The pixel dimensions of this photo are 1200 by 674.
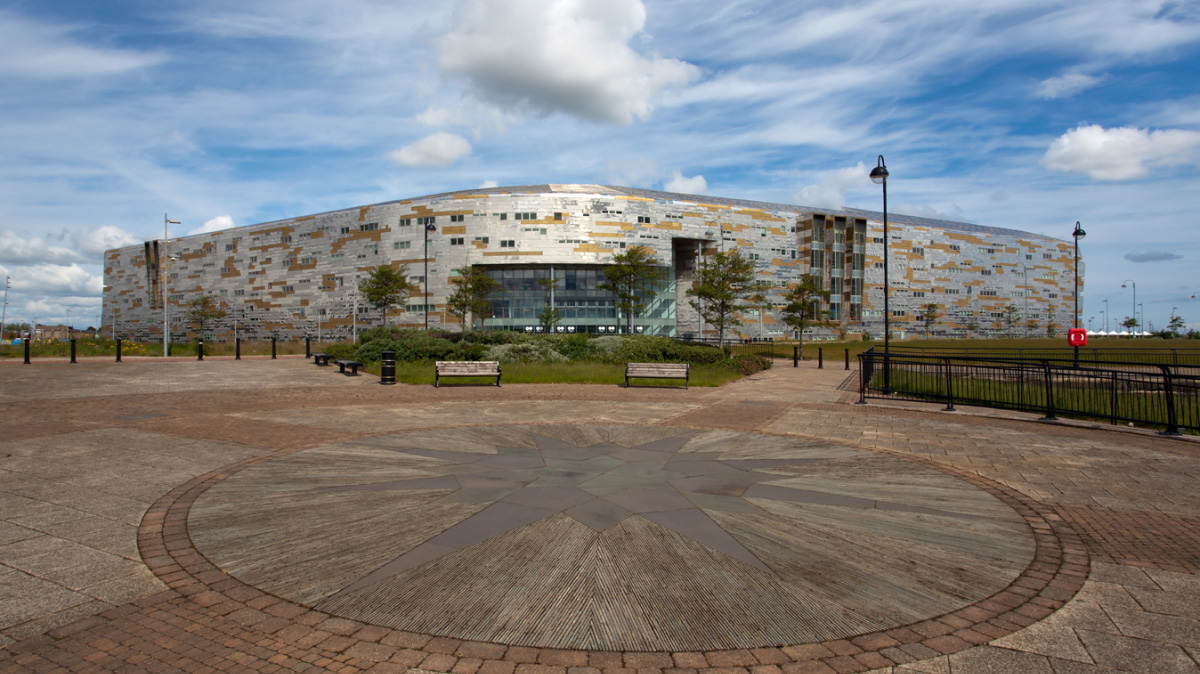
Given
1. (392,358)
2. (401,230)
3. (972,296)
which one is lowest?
(392,358)

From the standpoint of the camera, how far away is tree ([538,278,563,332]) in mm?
58125

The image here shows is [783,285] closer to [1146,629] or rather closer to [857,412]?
[857,412]

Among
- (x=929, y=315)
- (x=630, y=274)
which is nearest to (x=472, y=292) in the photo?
(x=630, y=274)

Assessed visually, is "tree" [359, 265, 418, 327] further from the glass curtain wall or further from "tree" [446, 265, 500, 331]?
the glass curtain wall

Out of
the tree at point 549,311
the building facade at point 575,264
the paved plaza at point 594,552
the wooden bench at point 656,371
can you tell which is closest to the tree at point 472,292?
the building facade at point 575,264

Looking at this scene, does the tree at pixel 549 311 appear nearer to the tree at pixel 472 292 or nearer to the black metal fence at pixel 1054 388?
the tree at pixel 472 292

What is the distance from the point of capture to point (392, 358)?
17906mm

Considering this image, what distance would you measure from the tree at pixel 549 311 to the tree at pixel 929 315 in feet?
177

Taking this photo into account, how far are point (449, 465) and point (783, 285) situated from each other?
71.2 m

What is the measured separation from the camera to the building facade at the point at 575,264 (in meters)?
62.1

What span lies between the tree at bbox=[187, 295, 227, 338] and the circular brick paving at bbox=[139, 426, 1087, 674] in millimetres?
90986

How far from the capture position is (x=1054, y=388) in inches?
554

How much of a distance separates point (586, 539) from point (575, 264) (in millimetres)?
58054

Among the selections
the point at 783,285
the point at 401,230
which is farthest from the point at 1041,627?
the point at 783,285
